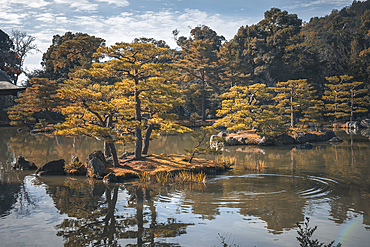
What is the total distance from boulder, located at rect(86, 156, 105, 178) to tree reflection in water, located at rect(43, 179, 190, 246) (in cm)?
156

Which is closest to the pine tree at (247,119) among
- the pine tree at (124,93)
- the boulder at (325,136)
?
the boulder at (325,136)

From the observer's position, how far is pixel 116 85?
12.7 m

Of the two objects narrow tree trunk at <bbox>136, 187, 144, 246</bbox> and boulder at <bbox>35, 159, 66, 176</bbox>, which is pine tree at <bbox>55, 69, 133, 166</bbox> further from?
narrow tree trunk at <bbox>136, 187, 144, 246</bbox>

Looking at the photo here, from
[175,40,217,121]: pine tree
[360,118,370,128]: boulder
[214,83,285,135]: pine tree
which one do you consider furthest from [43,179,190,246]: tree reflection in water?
[360,118,370,128]: boulder

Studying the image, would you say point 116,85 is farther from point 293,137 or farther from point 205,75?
point 205,75

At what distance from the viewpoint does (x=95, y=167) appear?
1148 cm

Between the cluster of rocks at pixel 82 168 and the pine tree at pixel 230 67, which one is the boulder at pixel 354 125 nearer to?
the pine tree at pixel 230 67

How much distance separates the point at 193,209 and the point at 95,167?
17.2 ft

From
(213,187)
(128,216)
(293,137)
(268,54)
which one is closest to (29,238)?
(128,216)

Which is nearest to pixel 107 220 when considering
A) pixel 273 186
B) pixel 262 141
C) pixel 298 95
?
pixel 273 186

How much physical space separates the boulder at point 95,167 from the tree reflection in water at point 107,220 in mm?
1559

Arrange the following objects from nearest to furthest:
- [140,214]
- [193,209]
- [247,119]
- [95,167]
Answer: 1. [140,214]
2. [193,209]
3. [95,167]
4. [247,119]

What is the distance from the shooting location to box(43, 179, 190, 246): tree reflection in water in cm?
584

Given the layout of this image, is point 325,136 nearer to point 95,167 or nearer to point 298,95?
point 298,95
